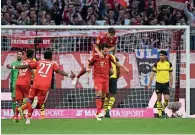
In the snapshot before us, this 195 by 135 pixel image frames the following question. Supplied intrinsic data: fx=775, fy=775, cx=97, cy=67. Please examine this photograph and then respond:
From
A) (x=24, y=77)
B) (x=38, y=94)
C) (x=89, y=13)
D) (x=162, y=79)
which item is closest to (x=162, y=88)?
(x=162, y=79)

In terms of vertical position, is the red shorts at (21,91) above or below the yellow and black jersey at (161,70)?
below

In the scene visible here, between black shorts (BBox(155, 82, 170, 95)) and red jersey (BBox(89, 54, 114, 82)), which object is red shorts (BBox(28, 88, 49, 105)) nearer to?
red jersey (BBox(89, 54, 114, 82))

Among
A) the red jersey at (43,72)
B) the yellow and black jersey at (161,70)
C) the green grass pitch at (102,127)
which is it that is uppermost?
the red jersey at (43,72)

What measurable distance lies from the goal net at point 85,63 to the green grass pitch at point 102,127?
3313mm

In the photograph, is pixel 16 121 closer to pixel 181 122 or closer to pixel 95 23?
pixel 181 122

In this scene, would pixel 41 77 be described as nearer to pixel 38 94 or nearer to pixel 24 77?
pixel 38 94

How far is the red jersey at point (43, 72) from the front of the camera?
1831 centimetres

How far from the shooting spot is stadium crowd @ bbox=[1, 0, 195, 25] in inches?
965

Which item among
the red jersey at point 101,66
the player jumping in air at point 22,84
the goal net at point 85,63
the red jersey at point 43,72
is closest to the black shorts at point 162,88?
the goal net at point 85,63

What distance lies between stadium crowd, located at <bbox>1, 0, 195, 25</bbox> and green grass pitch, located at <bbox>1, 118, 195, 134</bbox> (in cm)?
637

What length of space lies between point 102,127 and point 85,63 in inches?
242

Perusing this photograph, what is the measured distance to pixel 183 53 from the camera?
73.9ft

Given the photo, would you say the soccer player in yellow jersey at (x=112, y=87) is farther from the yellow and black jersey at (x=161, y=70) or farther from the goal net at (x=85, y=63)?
the goal net at (x=85, y=63)

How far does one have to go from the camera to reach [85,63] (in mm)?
22391
